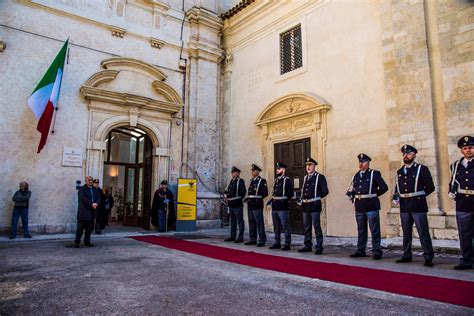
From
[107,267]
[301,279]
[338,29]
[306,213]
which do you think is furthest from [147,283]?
[338,29]

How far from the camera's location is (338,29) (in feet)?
29.8

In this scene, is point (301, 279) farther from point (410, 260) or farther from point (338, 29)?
point (338, 29)

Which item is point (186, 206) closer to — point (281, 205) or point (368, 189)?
point (281, 205)

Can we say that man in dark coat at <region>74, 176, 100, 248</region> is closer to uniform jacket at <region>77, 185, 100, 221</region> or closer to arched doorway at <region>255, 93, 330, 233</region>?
uniform jacket at <region>77, 185, 100, 221</region>

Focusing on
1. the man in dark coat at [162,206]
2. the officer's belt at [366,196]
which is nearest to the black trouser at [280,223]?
the officer's belt at [366,196]

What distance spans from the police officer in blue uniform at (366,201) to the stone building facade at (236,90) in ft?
5.57

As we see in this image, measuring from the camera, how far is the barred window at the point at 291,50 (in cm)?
1023

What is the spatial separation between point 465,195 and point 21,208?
8.92 meters

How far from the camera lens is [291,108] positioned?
390 inches

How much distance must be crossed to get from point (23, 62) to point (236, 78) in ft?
21.1

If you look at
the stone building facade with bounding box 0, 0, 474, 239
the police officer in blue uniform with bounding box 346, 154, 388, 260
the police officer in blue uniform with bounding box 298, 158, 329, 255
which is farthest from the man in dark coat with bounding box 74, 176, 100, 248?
the police officer in blue uniform with bounding box 346, 154, 388, 260

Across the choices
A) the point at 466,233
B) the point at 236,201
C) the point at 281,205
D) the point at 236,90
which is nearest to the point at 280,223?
→ the point at 281,205

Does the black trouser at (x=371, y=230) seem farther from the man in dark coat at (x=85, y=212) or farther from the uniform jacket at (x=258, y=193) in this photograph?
the man in dark coat at (x=85, y=212)

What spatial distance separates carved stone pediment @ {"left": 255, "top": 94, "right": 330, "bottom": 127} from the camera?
9180 millimetres
